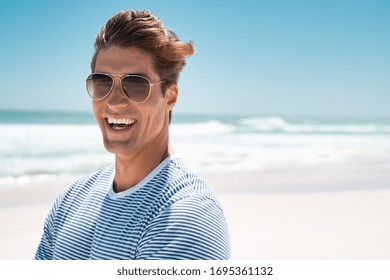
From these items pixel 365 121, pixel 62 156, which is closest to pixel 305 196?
pixel 62 156

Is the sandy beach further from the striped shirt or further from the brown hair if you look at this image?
the brown hair

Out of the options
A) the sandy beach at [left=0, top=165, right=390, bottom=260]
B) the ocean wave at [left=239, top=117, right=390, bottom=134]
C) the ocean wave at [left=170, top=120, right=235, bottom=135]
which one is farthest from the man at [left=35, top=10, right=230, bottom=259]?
the ocean wave at [left=239, top=117, right=390, bottom=134]

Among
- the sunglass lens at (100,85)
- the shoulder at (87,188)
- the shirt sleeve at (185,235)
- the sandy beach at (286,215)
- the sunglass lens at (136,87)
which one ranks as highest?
the sandy beach at (286,215)

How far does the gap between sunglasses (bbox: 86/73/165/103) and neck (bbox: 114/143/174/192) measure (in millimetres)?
215

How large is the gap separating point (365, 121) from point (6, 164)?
3627cm

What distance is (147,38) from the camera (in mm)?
2053

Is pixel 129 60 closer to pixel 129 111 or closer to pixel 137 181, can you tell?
pixel 129 111

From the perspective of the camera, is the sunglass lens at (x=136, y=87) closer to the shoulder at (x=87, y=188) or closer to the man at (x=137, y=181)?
the man at (x=137, y=181)

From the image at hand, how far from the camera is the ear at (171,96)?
2.25 m

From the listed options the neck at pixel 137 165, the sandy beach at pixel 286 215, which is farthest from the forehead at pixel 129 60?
the sandy beach at pixel 286 215

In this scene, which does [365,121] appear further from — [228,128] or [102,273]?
[102,273]

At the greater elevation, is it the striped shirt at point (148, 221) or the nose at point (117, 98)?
the nose at point (117, 98)

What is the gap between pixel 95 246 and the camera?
77.5 inches

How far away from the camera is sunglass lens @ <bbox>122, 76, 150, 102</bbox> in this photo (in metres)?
2.09
